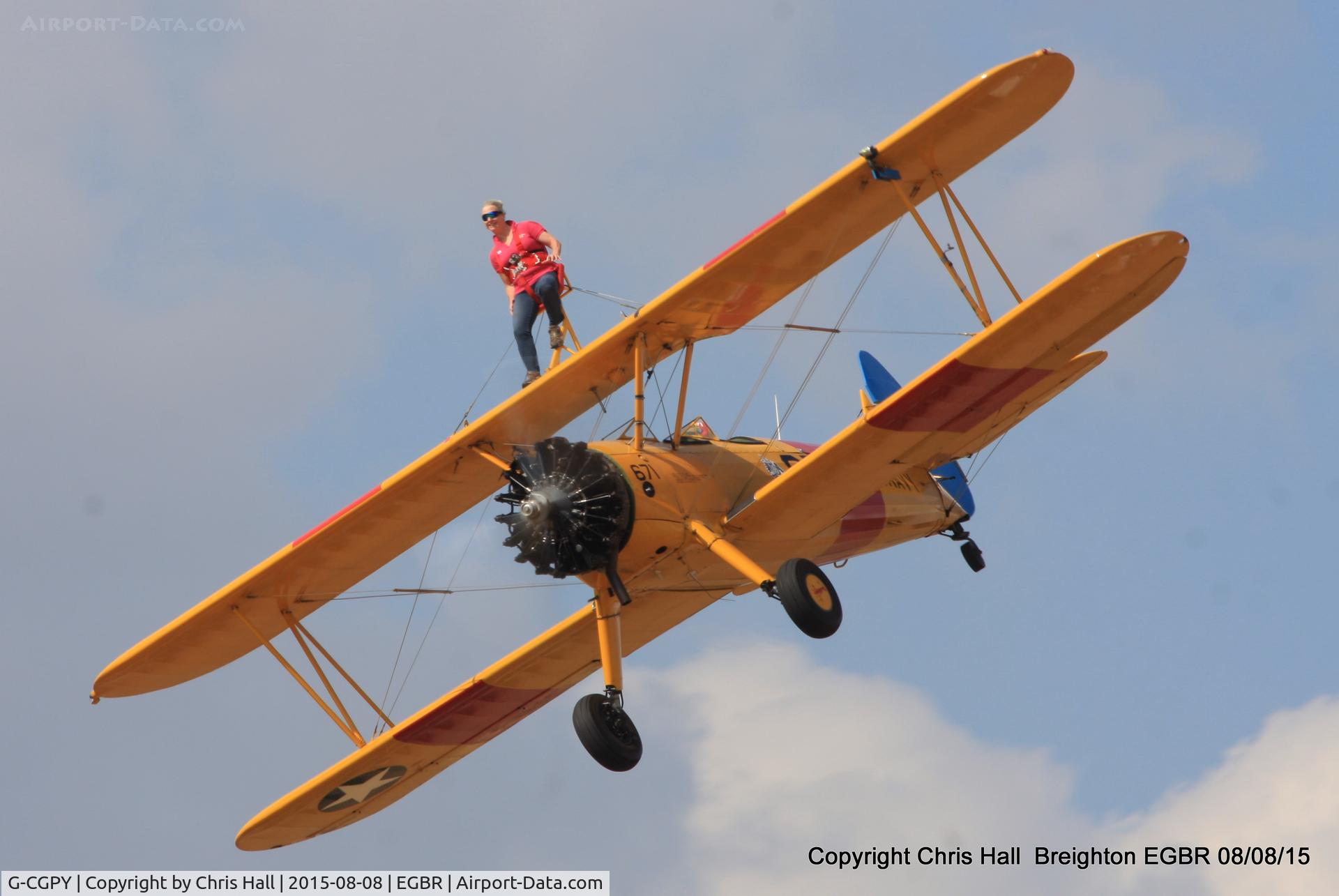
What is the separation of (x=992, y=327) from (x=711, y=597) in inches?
175

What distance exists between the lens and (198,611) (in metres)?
17.9

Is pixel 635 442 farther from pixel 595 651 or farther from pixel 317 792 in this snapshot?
pixel 317 792

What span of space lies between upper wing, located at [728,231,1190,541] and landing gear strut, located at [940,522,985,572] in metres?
2.67

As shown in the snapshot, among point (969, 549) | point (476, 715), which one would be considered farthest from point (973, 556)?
point (476, 715)

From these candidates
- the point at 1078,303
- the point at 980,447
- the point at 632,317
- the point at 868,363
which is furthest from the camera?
the point at 868,363

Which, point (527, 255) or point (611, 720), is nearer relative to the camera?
point (611, 720)

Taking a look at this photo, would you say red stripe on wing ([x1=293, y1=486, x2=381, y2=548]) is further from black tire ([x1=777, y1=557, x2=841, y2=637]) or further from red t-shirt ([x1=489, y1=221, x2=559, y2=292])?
black tire ([x1=777, y1=557, x2=841, y2=637])

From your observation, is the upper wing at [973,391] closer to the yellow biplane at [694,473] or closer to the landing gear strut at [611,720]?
the yellow biplane at [694,473]

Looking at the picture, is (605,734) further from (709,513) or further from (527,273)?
(527,273)

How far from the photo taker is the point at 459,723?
18703mm

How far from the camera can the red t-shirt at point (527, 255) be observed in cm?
1694

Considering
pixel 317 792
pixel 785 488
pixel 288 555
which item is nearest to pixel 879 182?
pixel 785 488

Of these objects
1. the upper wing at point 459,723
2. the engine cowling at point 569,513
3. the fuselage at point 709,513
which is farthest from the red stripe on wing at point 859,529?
the engine cowling at point 569,513

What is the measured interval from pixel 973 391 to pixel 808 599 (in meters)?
1.96
